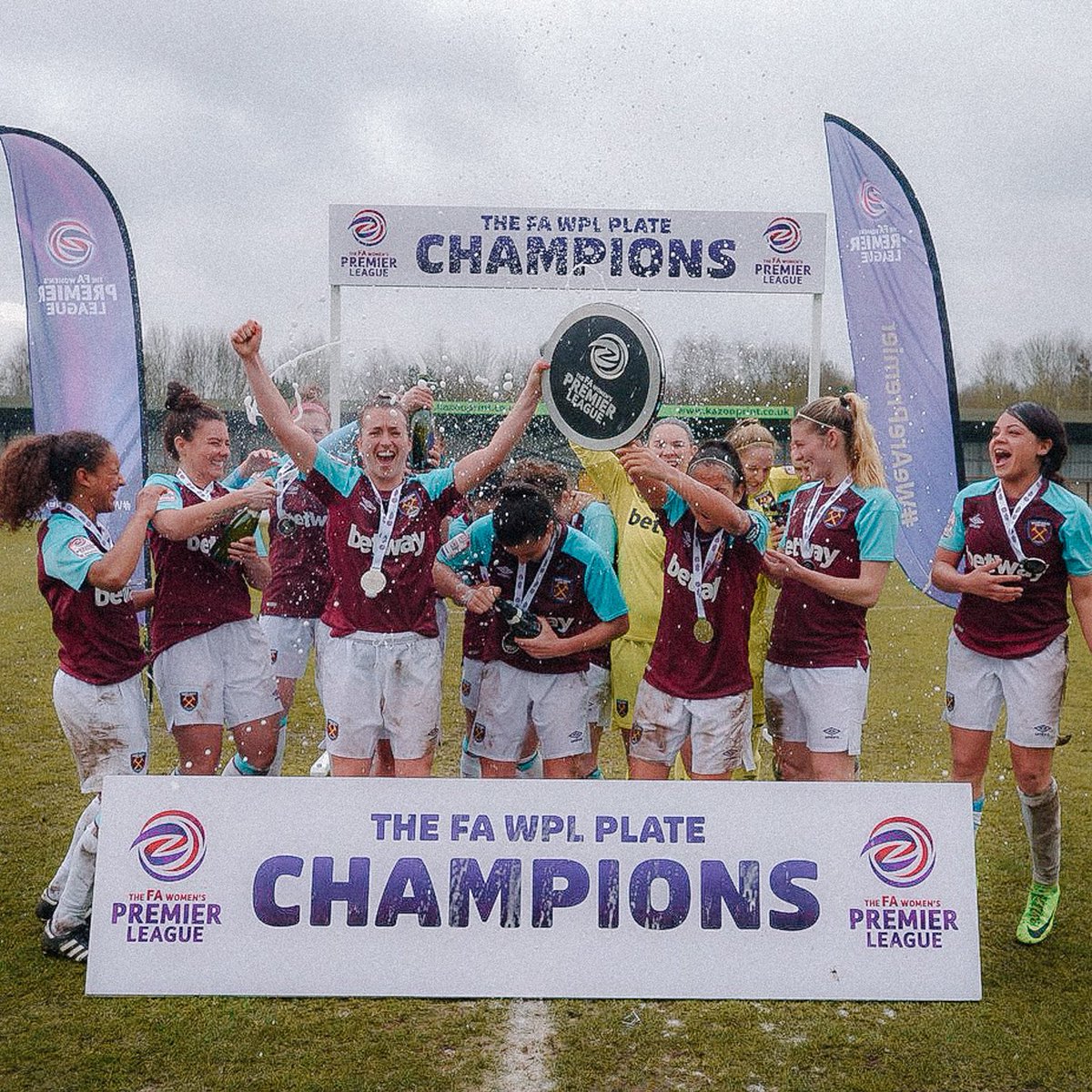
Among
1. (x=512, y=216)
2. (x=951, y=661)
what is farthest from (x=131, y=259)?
(x=951, y=661)

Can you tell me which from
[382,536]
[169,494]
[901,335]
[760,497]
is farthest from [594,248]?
[169,494]

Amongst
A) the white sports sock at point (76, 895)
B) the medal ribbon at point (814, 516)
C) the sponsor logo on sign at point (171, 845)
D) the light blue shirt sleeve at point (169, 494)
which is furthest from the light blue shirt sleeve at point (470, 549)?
the white sports sock at point (76, 895)

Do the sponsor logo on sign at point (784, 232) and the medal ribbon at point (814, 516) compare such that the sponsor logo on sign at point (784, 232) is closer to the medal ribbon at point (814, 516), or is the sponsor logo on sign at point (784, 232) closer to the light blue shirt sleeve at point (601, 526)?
the light blue shirt sleeve at point (601, 526)

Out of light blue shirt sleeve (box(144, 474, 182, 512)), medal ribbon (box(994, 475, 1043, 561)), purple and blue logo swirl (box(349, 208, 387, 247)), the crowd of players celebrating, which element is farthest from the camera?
purple and blue logo swirl (box(349, 208, 387, 247))

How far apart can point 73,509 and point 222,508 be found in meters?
0.51

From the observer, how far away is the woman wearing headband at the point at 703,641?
362cm

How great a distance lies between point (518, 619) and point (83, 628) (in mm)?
1515

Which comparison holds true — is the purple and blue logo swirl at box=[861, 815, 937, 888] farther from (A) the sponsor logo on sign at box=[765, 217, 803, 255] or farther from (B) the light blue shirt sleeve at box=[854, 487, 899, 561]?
(A) the sponsor logo on sign at box=[765, 217, 803, 255]

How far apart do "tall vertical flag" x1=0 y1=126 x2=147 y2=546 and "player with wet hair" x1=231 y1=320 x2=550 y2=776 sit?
3329 mm

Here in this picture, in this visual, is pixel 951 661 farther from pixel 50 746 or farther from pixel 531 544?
pixel 50 746

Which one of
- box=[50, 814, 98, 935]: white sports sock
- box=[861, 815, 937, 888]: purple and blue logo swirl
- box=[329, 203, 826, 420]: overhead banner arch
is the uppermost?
box=[329, 203, 826, 420]: overhead banner arch

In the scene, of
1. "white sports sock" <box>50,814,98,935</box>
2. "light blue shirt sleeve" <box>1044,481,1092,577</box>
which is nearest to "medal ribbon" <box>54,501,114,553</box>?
"white sports sock" <box>50,814,98,935</box>

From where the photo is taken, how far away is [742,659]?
3.67m

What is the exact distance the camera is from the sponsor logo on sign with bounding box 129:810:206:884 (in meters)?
3.07
